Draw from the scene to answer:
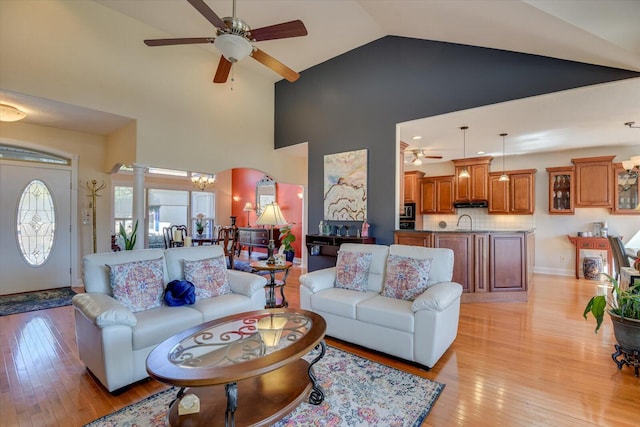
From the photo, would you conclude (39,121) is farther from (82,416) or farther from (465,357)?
(465,357)

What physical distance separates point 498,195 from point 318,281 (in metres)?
5.79

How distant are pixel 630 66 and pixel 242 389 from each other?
454 cm

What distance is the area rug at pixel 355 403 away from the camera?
1.92 meters

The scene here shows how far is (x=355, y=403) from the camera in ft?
6.89

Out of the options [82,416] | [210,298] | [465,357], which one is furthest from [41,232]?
[465,357]

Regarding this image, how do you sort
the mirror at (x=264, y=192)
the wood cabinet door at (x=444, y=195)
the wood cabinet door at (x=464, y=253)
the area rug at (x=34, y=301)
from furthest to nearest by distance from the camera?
the mirror at (x=264, y=192)
the wood cabinet door at (x=444, y=195)
the wood cabinet door at (x=464, y=253)
the area rug at (x=34, y=301)

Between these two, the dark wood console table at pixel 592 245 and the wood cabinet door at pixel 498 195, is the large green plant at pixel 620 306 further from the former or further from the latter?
the wood cabinet door at pixel 498 195

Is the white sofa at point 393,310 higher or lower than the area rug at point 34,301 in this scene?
higher

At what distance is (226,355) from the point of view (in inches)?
68.1

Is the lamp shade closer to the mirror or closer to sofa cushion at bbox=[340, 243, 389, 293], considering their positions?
sofa cushion at bbox=[340, 243, 389, 293]

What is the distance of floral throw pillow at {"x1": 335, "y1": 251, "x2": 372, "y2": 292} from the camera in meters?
3.39

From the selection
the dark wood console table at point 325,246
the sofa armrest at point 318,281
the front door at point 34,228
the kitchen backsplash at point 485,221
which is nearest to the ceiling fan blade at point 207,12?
the sofa armrest at point 318,281

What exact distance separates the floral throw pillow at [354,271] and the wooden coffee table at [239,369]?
119 centimetres

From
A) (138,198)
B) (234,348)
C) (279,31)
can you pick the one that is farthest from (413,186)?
(234,348)
